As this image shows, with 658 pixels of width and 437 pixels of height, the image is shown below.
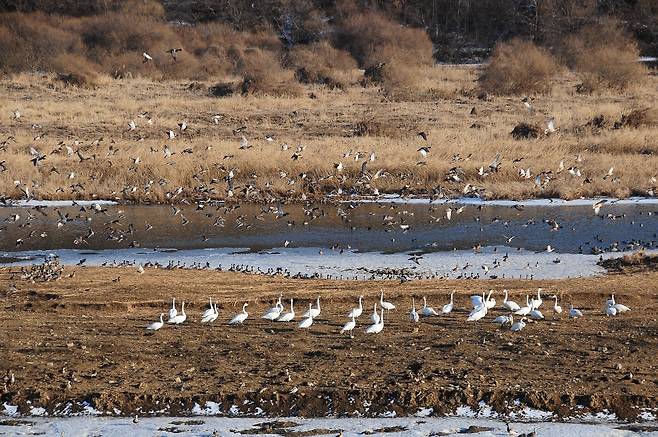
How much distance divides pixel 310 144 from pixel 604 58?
79.4 ft

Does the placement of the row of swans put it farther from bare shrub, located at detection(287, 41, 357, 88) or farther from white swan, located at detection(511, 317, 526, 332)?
bare shrub, located at detection(287, 41, 357, 88)

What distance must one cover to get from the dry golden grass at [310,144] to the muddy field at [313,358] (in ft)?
46.7

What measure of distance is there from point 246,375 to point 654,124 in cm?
3133

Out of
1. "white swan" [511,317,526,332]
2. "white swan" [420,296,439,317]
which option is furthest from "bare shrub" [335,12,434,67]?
"white swan" [511,317,526,332]

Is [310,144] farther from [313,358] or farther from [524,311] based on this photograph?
[313,358]

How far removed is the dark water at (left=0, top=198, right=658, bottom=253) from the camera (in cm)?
2408

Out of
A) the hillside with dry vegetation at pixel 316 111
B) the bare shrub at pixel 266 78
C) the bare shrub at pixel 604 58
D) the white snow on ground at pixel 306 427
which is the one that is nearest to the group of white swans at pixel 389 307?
the white snow on ground at pixel 306 427

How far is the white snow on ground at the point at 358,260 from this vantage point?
20562 mm

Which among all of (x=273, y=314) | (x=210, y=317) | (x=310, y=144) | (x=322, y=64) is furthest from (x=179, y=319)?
(x=322, y=64)

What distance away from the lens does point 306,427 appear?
10.6m

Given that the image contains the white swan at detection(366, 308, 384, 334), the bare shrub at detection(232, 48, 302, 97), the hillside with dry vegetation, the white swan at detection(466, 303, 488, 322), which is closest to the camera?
the white swan at detection(366, 308, 384, 334)

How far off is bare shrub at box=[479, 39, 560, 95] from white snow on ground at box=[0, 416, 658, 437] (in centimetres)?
4044

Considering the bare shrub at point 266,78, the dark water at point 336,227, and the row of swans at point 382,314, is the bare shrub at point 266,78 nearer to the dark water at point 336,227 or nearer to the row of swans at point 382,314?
the dark water at point 336,227

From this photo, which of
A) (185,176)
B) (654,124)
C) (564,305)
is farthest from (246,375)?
(654,124)
